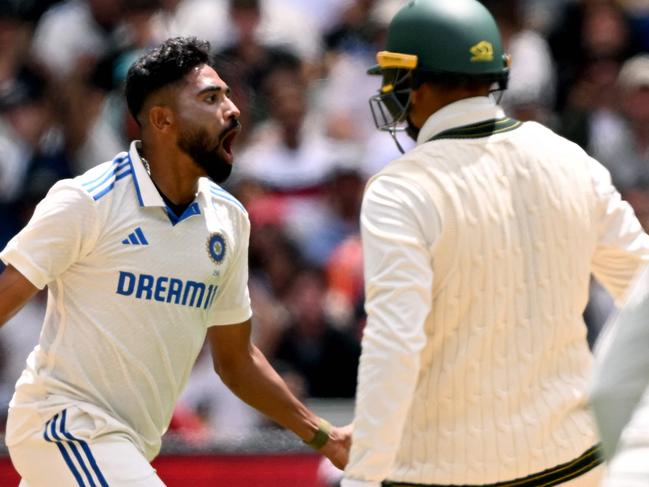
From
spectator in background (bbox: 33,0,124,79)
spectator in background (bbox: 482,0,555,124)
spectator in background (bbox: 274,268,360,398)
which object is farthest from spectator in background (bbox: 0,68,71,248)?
spectator in background (bbox: 482,0,555,124)

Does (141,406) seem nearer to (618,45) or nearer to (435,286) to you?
(435,286)

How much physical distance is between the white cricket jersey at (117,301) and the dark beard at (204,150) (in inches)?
6.9

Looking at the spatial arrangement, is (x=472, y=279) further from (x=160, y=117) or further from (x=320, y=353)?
(x=320, y=353)

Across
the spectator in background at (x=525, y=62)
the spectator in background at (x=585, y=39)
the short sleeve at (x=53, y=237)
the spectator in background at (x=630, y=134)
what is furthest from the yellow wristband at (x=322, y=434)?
the spectator in background at (x=585, y=39)

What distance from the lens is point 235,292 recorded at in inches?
204

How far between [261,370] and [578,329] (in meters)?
1.38

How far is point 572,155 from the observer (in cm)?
439

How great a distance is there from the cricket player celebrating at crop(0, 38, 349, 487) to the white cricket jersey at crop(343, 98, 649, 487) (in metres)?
0.97

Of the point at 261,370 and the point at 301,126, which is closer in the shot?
the point at 261,370

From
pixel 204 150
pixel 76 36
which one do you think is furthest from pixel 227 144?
pixel 76 36

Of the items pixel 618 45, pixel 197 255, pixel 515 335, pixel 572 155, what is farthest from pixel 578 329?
pixel 618 45

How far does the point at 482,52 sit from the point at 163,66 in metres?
1.20

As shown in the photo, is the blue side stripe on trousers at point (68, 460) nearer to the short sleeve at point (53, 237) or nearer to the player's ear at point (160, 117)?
the short sleeve at point (53, 237)

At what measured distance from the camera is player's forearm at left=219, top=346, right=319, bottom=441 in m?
5.24
